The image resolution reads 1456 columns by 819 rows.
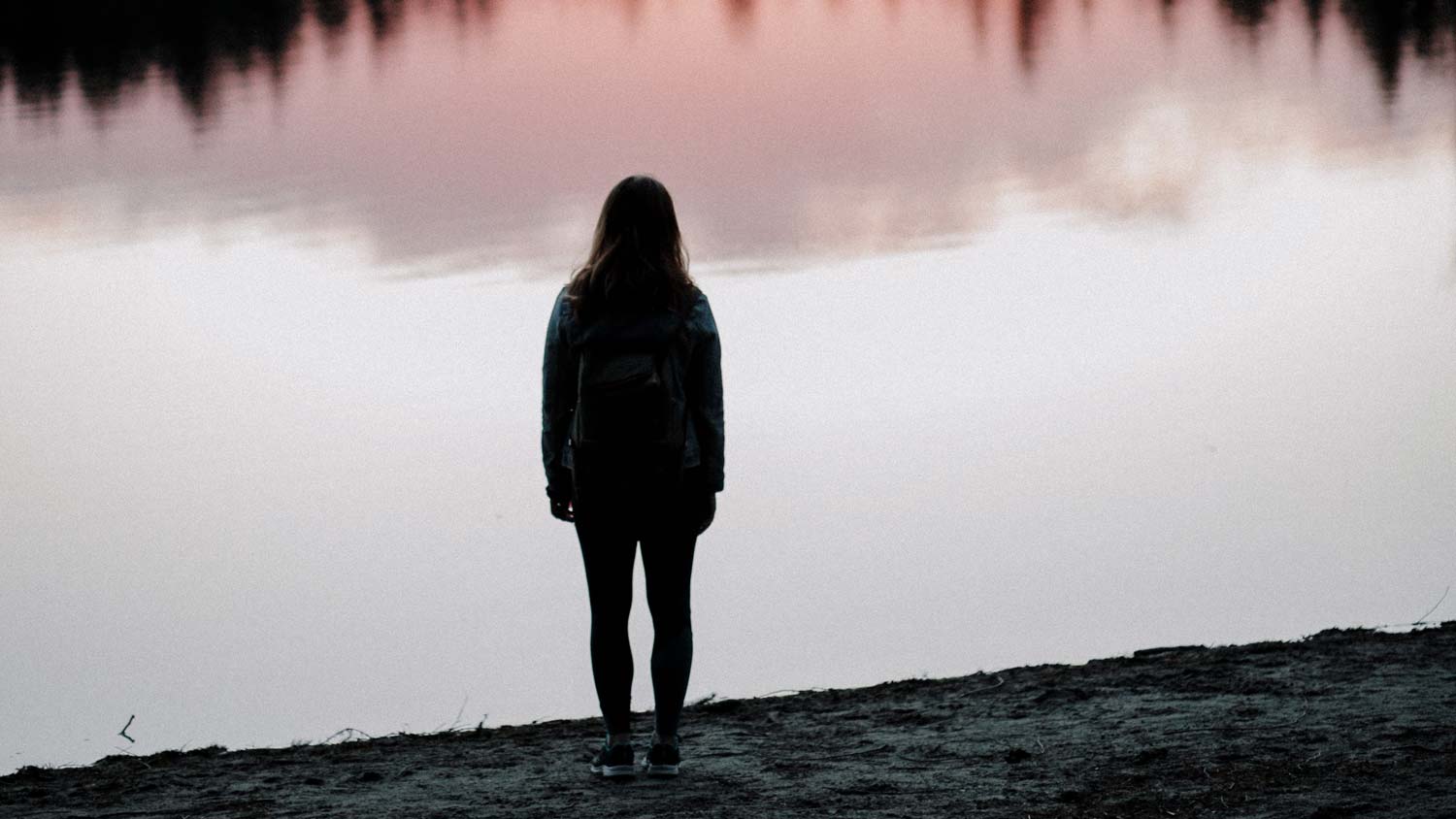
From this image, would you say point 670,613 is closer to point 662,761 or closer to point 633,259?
point 662,761

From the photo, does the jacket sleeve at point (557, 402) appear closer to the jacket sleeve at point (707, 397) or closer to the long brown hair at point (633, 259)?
the long brown hair at point (633, 259)

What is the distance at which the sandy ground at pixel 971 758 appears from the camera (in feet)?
18.6

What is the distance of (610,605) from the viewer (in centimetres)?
588

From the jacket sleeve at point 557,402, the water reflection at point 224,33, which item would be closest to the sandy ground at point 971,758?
the jacket sleeve at point 557,402

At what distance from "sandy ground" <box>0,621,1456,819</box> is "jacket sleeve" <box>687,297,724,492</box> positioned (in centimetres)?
94

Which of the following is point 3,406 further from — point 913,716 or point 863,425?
point 913,716

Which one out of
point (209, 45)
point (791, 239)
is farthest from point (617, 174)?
point (209, 45)

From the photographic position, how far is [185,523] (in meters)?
11.6

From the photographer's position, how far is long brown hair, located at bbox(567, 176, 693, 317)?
223 inches

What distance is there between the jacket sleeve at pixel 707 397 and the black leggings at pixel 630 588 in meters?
0.14

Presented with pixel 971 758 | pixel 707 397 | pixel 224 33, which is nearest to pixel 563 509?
pixel 707 397

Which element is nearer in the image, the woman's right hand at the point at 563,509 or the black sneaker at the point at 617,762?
the woman's right hand at the point at 563,509

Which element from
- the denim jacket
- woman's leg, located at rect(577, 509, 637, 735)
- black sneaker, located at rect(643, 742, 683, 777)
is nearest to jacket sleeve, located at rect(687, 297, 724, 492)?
the denim jacket

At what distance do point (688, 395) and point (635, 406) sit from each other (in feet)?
0.64
